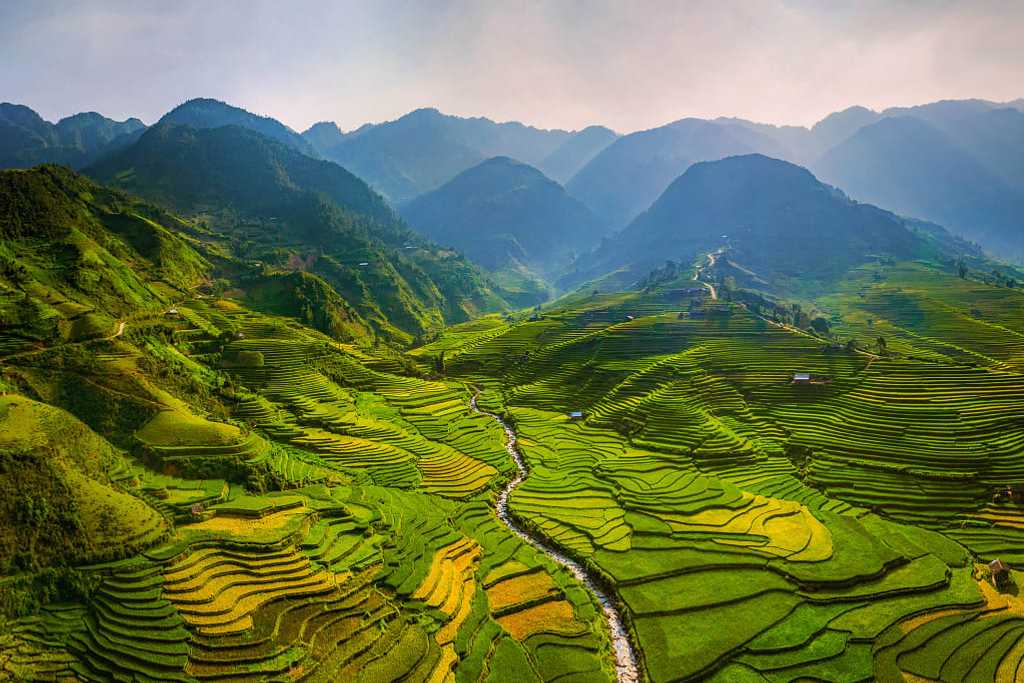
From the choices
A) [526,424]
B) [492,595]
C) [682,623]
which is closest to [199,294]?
[526,424]

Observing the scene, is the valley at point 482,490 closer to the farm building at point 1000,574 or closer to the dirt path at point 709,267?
the farm building at point 1000,574

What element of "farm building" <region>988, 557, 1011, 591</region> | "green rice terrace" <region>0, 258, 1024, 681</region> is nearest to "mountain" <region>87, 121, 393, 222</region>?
"green rice terrace" <region>0, 258, 1024, 681</region>

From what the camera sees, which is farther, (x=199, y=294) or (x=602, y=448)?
(x=199, y=294)

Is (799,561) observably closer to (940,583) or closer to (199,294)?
(940,583)

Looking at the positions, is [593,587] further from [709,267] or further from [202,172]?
[202,172]

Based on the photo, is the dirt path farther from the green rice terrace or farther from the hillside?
the hillside
